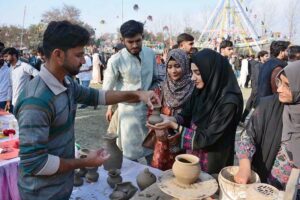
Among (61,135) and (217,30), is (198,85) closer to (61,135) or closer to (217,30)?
(61,135)

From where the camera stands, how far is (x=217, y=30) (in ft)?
105

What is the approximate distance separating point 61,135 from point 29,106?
10.7 inches

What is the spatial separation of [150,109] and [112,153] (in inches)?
20.8

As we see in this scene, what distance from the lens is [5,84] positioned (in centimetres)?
547

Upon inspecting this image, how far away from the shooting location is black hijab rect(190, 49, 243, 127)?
7.31 ft

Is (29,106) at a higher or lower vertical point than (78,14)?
lower

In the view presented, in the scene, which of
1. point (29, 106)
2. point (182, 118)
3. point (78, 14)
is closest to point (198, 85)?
point (182, 118)

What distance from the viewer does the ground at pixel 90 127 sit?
18.2 ft

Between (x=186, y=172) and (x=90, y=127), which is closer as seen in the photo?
(x=186, y=172)

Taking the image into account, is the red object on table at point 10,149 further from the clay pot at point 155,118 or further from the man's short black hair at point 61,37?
the man's short black hair at point 61,37

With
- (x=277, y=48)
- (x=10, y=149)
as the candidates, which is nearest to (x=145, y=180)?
(x=10, y=149)

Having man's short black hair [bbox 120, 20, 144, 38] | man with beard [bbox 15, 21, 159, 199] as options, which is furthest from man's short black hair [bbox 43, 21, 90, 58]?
man's short black hair [bbox 120, 20, 144, 38]

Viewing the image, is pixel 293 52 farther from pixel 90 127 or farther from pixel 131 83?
pixel 90 127

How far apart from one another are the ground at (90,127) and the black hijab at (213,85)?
3.36 meters
